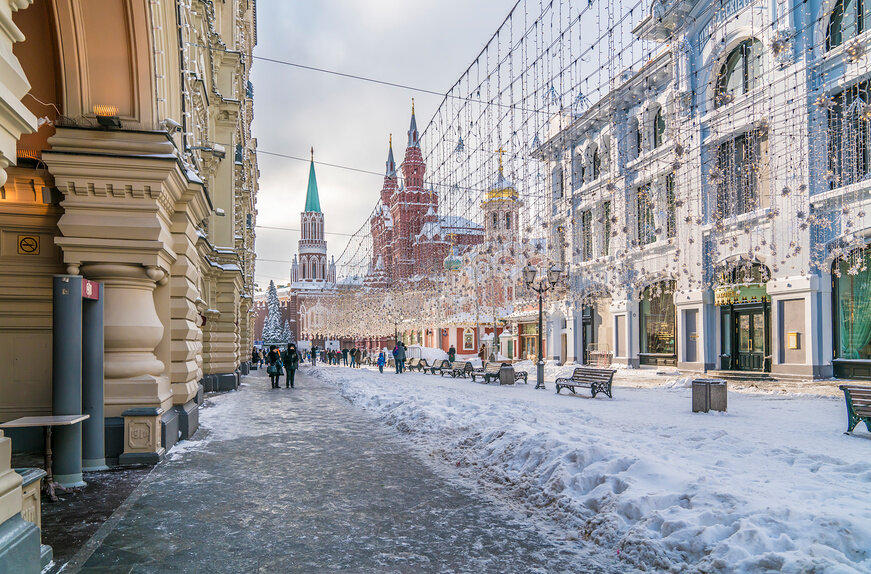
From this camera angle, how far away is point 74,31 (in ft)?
28.3

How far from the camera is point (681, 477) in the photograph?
6.19 meters

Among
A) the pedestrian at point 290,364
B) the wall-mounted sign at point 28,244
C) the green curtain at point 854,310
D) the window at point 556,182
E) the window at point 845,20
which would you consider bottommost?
the pedestrian at point 290,364

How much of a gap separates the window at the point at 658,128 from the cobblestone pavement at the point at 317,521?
80.4 feet

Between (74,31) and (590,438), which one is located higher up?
(74,31)

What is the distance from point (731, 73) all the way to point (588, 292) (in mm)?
12708

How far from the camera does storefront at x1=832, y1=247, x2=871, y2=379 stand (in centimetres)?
2053

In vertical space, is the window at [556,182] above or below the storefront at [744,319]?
above

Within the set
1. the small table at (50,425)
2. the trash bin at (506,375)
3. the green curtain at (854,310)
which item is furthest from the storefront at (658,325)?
the small table at (50,425)

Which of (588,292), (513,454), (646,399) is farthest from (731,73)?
(513,454)

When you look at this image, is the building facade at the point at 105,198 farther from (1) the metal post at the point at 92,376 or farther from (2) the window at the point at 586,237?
(2) the window at the point at 586,237

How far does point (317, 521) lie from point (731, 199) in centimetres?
2382

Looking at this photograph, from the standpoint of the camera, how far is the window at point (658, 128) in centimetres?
2970

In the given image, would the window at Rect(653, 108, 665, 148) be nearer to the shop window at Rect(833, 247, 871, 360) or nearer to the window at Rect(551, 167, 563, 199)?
the window at Rect(551, 167, 563, 199)

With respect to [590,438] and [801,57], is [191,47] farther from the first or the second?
[801,57]
